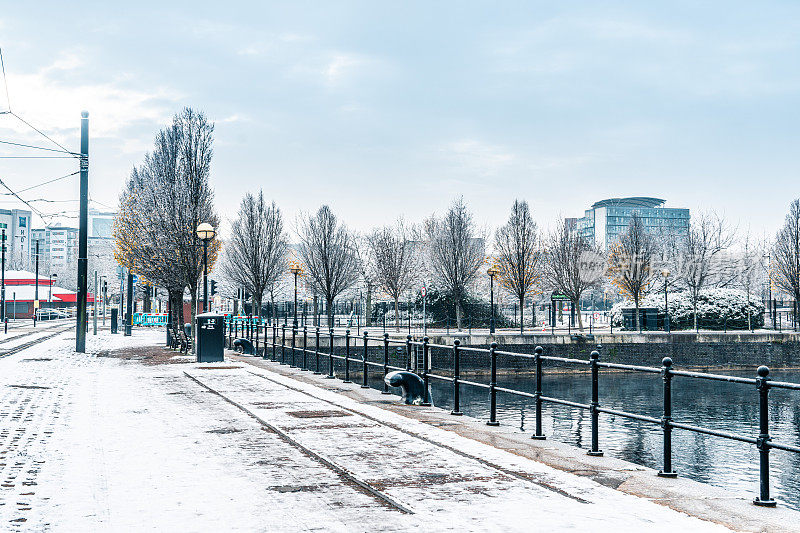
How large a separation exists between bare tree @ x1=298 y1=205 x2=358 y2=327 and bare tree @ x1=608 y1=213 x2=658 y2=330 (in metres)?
19.6

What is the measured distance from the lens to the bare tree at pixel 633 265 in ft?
185

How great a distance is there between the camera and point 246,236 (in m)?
59.5

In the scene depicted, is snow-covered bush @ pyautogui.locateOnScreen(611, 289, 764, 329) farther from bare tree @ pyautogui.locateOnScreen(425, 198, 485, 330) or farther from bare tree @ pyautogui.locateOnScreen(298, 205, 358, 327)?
bare tree @ pyautogui.locateOnScreen(298, 205, 358, 327)

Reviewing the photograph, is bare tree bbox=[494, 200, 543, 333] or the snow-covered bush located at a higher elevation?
bare tree bbox=[494, 200, 543, 333]

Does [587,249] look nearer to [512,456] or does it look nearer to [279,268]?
[279,268]

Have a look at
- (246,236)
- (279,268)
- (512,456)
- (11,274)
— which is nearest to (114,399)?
(512,456)

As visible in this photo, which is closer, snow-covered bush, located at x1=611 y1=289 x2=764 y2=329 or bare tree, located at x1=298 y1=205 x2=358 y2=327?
snow-covered bush, located at x1=611 y1=289 x2=764 y2=329

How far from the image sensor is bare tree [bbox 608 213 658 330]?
56312 mm

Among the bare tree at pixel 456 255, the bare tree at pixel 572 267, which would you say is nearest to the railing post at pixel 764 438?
the bare tree at pixel 456 255

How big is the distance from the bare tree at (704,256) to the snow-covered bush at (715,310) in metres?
3.39

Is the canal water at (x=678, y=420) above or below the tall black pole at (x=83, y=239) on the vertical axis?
below

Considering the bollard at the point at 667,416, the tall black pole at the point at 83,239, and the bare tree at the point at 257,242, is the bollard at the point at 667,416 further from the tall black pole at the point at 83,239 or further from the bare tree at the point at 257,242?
the bare tree at the point at 257,242

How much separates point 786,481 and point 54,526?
14.3 meters

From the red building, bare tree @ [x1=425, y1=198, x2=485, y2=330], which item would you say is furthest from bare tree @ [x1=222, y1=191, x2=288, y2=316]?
the red building
